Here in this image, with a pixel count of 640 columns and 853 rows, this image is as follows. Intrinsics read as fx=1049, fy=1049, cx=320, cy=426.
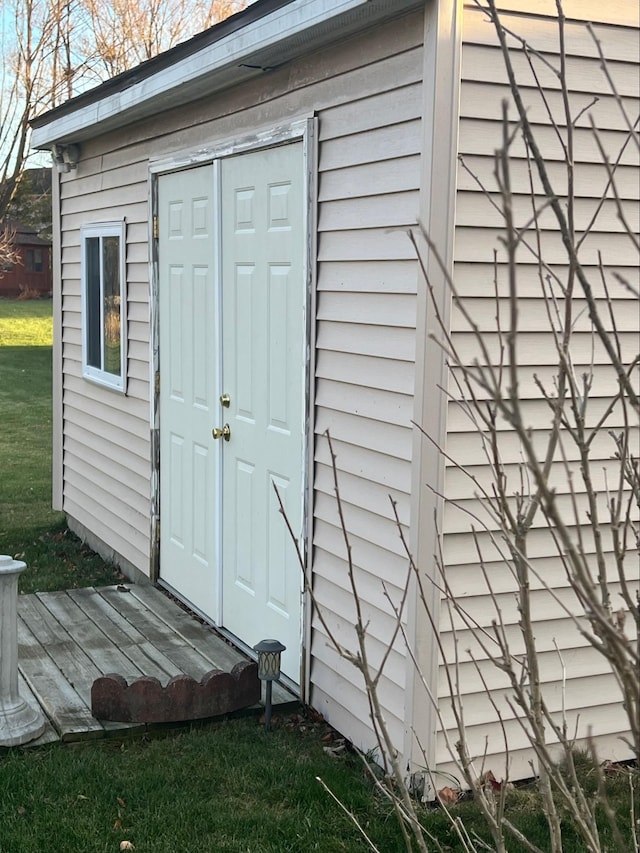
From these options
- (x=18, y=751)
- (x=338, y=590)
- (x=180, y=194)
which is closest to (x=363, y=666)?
(x=338, y=590)

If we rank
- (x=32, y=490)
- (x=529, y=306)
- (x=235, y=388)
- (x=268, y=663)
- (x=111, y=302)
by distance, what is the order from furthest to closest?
(x=32, y=490) → (x=111, y=302) → (x=235, y=388) → (x=268, y=663) → (x=529, y=306)

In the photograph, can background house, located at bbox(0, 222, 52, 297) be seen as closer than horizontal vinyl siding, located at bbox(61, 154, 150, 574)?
No

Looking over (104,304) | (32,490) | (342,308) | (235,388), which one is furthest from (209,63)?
(32,490)

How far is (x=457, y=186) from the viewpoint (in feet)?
11.8

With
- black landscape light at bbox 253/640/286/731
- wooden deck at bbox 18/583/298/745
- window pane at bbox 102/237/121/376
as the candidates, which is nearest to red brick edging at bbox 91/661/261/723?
wooden deck at bbox 18/583/298/745

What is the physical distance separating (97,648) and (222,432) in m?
1.29

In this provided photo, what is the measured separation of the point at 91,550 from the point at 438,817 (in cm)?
475

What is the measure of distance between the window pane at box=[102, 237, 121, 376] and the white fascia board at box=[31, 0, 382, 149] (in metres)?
0.81

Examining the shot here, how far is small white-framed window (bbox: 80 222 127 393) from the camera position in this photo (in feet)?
23.0

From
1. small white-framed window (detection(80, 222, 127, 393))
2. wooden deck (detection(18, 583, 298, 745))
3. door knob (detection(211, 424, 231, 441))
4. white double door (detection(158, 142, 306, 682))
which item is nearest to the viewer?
wooden deck (detection(18, 583, 298, 745))

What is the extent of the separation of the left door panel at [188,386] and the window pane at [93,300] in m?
1.48

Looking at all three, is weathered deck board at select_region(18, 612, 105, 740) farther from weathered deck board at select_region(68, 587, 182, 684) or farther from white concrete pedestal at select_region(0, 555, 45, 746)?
weathered deck board at select_region(68, 587, 182, 684)

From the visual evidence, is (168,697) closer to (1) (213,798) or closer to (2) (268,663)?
(2) (268,663)

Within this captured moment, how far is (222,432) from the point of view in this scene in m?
5.50
